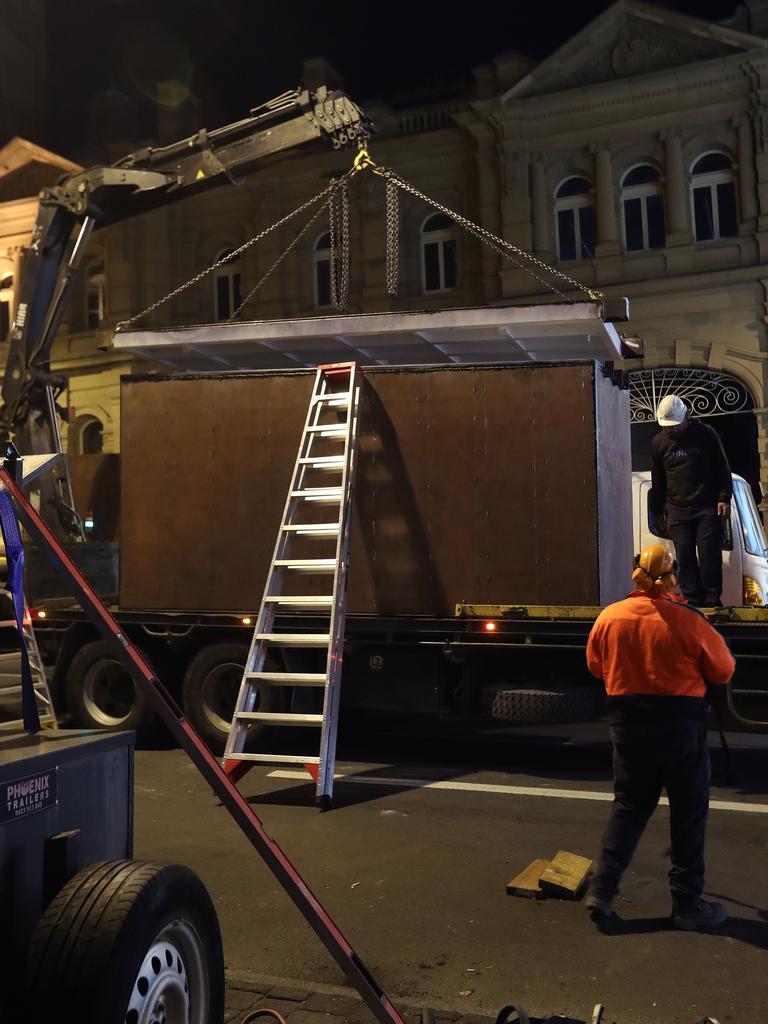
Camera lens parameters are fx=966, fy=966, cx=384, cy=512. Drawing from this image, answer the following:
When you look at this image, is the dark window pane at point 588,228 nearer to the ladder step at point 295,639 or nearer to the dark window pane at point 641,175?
the dark window pane at point 641,175

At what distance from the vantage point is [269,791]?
7824mm

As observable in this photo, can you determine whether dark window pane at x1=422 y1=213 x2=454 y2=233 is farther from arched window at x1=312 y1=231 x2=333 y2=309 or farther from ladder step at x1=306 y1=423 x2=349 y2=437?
ladder step at x1=306 y1=423 x2=349 y2=437

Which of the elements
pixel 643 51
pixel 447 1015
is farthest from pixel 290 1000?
pixel 643 51

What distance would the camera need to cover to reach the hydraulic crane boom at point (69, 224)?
12.5m

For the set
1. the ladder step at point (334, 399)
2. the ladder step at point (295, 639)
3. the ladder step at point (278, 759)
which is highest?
the ladder step at point (334, 399)

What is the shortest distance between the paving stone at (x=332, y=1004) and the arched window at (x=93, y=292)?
25.2m

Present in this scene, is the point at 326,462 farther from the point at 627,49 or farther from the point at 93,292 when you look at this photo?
the point at 93,292

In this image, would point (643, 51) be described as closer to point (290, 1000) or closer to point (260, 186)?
point (260, 186)

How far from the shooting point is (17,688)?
354 centimetres

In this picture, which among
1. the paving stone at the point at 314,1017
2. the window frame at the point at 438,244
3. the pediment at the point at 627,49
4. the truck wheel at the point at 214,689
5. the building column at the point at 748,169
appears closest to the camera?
the paving stone at the point at 314,1017

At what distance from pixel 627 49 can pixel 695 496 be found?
1612 cm

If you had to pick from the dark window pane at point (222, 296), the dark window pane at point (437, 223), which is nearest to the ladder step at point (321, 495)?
the dark window pane at point (437, 223)

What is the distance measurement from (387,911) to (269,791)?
291cm

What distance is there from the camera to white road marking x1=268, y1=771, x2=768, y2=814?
7094 millimetres
